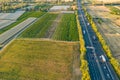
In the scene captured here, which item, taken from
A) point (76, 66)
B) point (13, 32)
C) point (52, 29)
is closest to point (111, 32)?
point (52, 29)

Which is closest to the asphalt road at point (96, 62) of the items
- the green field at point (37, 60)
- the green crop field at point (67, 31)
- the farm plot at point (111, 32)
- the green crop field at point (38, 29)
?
the farm plot at point (111, 32)

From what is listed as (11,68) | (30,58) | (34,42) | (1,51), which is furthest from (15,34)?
(11,68)

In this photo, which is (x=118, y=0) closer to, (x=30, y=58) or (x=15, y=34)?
(x=15, y=34)

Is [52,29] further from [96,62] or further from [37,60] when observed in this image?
[96,62]

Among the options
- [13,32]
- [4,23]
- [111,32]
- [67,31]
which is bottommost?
[111,32]

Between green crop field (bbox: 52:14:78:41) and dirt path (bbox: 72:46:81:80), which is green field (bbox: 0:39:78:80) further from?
green crop field (bbox: 52:14:78:41)

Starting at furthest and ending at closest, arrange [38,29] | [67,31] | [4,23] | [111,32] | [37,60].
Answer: [4,23] → [38,29] → [111,32] → [67,31] → [37,60]

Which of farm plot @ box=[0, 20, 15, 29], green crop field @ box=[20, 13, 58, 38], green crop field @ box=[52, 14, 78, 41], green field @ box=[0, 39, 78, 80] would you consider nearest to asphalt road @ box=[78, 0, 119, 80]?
green crop field @ box=[52, 14, 78, 41]
